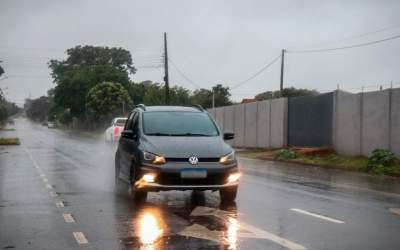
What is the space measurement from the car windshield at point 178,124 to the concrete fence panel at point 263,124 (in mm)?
19553

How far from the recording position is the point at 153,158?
10.6 meters

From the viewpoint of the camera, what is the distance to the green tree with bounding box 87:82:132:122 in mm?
81875

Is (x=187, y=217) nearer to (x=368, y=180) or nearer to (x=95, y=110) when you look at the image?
(x=368, y=180)

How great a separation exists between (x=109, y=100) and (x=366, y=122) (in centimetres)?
6184

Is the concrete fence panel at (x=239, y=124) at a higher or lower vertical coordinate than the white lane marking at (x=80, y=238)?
higher

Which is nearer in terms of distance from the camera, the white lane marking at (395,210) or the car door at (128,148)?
the white lane marking at (395,210)

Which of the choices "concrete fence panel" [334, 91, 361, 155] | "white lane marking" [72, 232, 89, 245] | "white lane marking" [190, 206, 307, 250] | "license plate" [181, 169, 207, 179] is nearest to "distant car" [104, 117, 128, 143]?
"concrete fence panel" [334, 91, 361, 155]

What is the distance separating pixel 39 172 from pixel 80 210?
26.7 feet

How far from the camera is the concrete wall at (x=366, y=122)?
21.0m

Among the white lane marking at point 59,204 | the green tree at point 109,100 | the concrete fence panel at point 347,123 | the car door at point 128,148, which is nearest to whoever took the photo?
the white lane marking at point 59,204

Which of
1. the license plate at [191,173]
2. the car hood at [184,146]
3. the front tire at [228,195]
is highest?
the car hood at [184,146]

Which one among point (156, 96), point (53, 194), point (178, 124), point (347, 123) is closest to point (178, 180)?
point (178, 124)

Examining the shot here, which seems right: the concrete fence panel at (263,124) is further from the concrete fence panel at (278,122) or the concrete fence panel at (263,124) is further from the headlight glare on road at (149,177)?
the headlight glare on road at (149,177)

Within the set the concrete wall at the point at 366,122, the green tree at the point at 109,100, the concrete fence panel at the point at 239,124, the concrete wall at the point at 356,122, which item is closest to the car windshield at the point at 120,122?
the concrete fence panel at the point at 239,124
